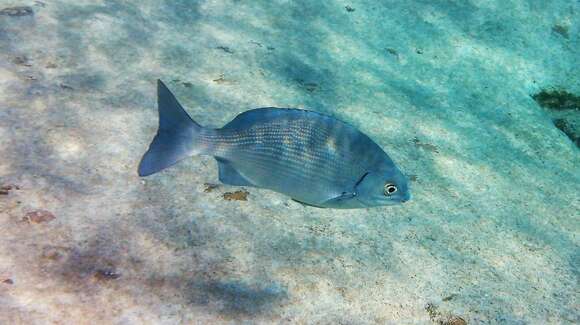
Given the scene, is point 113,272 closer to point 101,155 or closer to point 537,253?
point 101,155

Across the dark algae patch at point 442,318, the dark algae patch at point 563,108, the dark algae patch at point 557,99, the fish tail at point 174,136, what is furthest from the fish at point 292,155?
the dark algae patch at point 557,99

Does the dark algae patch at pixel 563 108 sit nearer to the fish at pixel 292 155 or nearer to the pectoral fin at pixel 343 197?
the fish at pixel 292 155

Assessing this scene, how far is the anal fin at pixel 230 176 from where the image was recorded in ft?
8.32

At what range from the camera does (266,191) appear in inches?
151

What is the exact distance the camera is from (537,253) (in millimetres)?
3811

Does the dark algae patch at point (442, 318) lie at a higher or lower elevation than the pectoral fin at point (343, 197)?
lower

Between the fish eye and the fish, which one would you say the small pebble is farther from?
the fish eye

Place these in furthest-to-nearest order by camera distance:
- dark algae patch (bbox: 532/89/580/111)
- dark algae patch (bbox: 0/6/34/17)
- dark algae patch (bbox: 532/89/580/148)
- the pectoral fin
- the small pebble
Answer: dark algae patch (bbox: 532/89/580/111) < dark algae patch (bbox: 532/89/580/148) < dark algae patch (bbox: 0/6/34/17) < the small pebble < the pectoral fin

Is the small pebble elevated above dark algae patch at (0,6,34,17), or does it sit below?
below

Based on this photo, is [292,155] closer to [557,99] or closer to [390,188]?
[390,188]

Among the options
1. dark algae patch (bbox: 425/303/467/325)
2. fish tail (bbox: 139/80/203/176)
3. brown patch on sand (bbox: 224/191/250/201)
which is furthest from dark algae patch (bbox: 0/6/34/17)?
dark algae patch (bbox: 425/303/467/325)

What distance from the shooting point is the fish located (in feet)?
7.95

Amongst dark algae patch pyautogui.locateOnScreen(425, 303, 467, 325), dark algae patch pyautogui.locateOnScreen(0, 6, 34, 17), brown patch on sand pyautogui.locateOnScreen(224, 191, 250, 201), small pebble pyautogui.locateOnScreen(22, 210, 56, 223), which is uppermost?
dark algae patch pyautogui.locateOnScreen(0, 6, 34, 17)

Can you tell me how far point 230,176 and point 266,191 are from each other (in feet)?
4.26
